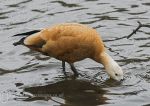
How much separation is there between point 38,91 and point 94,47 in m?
1.29

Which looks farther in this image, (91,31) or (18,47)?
(18,47)

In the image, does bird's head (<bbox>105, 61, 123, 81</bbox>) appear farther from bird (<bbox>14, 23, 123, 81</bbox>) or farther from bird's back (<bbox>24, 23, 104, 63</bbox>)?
bird's back (<bbox>24, 23, 104, 63</bbox>)

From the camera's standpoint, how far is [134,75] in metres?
10.8

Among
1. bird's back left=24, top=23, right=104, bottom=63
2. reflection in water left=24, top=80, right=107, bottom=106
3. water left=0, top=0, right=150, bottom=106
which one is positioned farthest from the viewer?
bird's back left=24, top=23, right=104, bottom=63

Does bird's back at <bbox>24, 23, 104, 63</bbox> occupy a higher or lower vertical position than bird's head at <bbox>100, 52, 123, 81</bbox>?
higher

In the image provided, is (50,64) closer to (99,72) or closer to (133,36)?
(99,72)

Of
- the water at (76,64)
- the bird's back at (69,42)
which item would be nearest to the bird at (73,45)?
the bird's back at (69,42)

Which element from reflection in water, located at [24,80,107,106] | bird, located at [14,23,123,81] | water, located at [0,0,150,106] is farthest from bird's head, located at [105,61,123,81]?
reflection in water, located at [24,80,107,106]

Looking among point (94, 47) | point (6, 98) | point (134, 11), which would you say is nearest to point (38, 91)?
point (6, 98)

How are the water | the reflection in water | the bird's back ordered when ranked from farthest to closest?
the bird's back
the water
the reflection in water

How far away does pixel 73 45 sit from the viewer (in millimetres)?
10273

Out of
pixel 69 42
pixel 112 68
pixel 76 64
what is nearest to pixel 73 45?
pixel 69 42

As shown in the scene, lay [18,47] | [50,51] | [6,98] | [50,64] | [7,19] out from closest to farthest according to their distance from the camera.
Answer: [6,98]
[50,51]
[50,64]
[18,47]
[7,19]

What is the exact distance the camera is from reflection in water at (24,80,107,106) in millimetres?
9727
